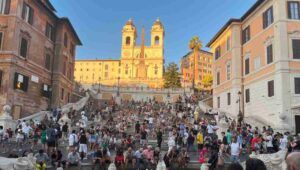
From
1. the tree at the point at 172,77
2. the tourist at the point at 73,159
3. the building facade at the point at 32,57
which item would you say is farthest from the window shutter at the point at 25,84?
the tree at the point at 172,77

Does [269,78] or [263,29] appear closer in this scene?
[269,78]

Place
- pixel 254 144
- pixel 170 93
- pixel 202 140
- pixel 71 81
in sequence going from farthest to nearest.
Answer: pixel 170 93 → pixel 71 81 → pixel 202 140 → pixel 254 144

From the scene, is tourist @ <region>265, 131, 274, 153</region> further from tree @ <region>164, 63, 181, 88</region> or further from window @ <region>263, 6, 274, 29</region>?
tree @ <region>164, 63, 181, 88</region>

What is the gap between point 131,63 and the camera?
130125mm

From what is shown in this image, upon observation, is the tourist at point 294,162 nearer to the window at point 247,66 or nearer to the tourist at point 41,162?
the tourist at point 41,162

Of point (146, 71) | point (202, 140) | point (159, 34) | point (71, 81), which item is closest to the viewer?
point (202, 140)

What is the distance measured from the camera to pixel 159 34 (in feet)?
438

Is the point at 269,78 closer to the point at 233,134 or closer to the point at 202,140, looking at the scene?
the point at 233,134

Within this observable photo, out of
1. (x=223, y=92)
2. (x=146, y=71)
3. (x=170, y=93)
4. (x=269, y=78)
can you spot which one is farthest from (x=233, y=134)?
(x=146, y=71)

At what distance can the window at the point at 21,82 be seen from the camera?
29.5 metres

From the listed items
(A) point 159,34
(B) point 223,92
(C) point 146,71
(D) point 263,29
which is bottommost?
(B) point 223,92

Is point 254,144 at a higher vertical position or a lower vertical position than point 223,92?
lower

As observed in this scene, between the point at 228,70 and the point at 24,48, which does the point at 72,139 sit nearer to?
the point at 24,48

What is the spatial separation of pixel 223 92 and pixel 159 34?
9439cm
